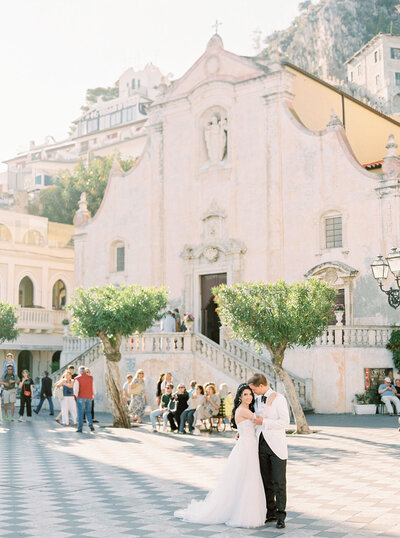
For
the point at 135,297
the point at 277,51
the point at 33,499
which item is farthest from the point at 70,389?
the point at 277,51

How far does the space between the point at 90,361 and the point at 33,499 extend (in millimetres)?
20440

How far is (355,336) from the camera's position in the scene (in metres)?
25.1

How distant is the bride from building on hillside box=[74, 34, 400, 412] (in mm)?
16560

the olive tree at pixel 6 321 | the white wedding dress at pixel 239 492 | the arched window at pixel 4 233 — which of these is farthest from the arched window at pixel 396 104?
the white wedding dress at pixel 239 492

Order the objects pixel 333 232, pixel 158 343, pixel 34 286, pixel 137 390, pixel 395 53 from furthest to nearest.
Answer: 1. pixel 395 53
2. pixel 34 286
3. pixel 333 232
4. pixel 158 343
5. pixel 137 390

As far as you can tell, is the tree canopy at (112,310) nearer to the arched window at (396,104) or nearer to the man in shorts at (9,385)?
the man in shorts at (9,385)

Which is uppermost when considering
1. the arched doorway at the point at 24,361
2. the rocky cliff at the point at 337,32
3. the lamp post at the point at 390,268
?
the rocky cliff at the point at 337,32

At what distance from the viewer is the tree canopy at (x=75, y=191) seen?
2249 inches

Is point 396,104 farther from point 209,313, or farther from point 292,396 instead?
point 292,396

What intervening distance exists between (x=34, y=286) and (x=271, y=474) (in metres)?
37.0

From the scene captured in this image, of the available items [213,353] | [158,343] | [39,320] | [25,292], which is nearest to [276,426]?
[213,353]

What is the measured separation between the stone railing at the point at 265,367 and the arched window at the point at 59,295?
21.0m

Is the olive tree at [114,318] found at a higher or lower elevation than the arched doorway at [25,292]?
lower

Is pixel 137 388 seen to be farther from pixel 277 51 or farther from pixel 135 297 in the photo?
pixel 277 51
